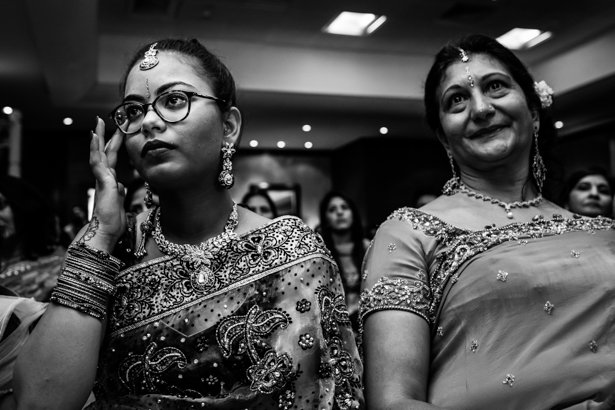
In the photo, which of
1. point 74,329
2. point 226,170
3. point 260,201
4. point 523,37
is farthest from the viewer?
point 523,37

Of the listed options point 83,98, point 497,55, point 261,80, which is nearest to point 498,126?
point 497,55

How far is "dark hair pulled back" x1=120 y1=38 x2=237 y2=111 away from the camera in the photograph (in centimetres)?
141

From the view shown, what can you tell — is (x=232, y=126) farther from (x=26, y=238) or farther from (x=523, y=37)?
(x=523, y=37)

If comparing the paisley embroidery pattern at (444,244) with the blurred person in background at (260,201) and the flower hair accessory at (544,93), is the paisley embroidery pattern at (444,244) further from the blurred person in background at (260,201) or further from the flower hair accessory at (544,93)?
the blurred person in background at (260,201)

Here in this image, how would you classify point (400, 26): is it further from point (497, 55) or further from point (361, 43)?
point (497, 55)

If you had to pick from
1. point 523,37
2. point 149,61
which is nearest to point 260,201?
point 523,37

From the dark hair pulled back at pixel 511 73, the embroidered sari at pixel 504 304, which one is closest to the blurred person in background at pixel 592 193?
the dark hair pulled back at pixel 511 73

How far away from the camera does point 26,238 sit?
3164 mm

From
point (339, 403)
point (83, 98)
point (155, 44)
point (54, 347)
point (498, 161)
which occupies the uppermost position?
point (83, 98)

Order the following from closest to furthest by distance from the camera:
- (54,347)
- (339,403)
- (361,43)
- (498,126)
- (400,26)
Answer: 1. (54,347)
2. (339,403)
3. (498,126)
4. (400,26)
5. (361,43)

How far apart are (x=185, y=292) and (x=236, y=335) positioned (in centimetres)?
14

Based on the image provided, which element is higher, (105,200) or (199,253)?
(105,200)

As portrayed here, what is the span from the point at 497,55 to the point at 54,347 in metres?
1.33

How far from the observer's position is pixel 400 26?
6.48 m
